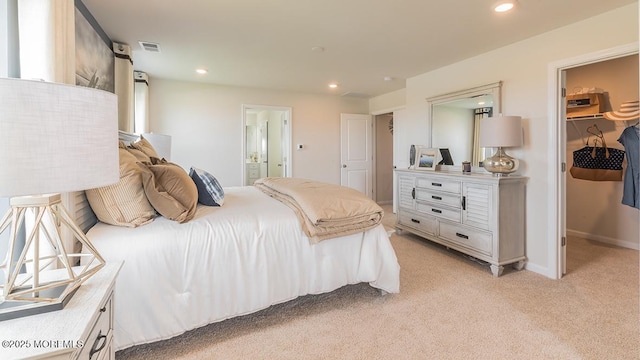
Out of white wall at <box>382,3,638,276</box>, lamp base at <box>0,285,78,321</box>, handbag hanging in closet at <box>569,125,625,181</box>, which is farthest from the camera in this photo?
handbag hanging in closet at <box>569,125,625,181</box>

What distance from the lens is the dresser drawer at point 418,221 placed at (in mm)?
3607

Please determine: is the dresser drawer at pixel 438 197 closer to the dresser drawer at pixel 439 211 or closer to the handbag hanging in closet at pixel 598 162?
the dresser drawer at pixel 439 211

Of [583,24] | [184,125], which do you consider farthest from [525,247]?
[184,125]

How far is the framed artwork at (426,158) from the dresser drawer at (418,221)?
0.65m

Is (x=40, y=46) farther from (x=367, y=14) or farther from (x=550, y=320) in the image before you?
(x=550, y=320)

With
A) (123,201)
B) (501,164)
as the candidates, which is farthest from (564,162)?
(123,201)

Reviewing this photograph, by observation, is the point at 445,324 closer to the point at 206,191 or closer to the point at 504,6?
the point at 206,191

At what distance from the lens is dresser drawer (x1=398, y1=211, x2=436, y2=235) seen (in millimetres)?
3607

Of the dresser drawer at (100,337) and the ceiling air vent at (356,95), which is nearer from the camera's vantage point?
the dresser drawer at (100,337)

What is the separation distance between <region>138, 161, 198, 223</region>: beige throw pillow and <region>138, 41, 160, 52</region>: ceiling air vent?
1903 mm

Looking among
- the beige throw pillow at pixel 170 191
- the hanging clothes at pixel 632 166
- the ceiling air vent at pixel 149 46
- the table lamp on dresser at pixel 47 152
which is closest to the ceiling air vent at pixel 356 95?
the ceiling air vent at pixel 149 46

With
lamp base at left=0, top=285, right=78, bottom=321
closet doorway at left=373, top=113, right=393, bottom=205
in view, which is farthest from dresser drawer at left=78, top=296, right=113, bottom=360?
closet doorway at left=373, top=113, right=393, bottom=205

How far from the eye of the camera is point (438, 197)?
3.50 m

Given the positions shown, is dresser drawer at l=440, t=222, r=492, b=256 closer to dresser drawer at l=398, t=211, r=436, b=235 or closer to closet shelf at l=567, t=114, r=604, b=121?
dresser drawer at l=398, t=211, r=436, b=235
